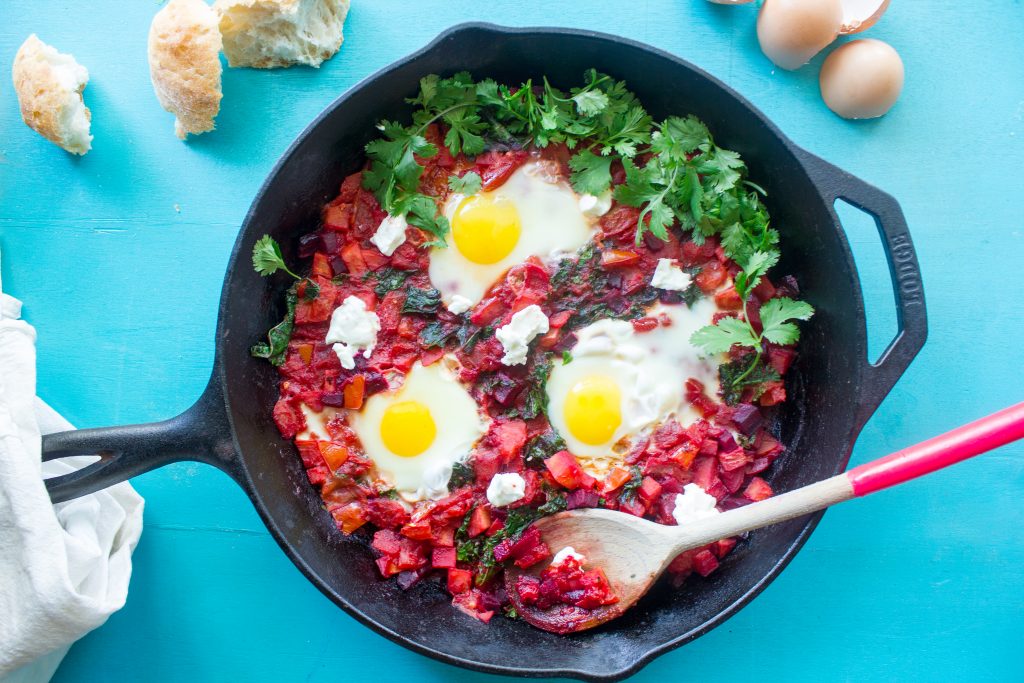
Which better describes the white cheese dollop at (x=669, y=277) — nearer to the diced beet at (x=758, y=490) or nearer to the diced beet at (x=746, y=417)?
the diced beet at (x=746, y=417)

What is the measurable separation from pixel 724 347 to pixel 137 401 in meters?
2.70

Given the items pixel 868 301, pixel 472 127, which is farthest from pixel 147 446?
pixel 868 301

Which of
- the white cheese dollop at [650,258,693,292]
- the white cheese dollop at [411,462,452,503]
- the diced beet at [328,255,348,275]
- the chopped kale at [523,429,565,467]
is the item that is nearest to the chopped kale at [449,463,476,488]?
the white cheese dollop at [411,462,452,503]

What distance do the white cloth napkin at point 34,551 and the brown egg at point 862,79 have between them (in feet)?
12.1

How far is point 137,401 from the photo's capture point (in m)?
3.90

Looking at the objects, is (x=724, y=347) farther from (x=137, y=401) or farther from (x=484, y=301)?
(x=137, y=401)

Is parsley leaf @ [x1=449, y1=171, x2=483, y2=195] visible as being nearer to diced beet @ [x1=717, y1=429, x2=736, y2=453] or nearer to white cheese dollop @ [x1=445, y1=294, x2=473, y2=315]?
white cheese dollop @ [x1=445, y1=294, x2=473, y2=315]

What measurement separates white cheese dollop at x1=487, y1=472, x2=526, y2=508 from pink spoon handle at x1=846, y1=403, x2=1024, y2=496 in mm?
1372

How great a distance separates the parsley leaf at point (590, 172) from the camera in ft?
12.1

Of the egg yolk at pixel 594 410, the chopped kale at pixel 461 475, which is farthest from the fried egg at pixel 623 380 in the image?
the chopped kale at pixel 461 475

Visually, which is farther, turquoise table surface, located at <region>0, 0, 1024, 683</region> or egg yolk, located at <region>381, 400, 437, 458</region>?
turquoise table surface, located at <region>0, 0, 1024, 683</region>

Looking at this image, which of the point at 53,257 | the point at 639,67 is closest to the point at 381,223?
the point at 639,67

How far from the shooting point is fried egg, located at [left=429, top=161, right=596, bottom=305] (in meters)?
3.79

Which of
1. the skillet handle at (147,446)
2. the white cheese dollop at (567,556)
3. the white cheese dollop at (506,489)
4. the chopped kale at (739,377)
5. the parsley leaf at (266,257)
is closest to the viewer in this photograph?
the skillet handle at (147,446)
